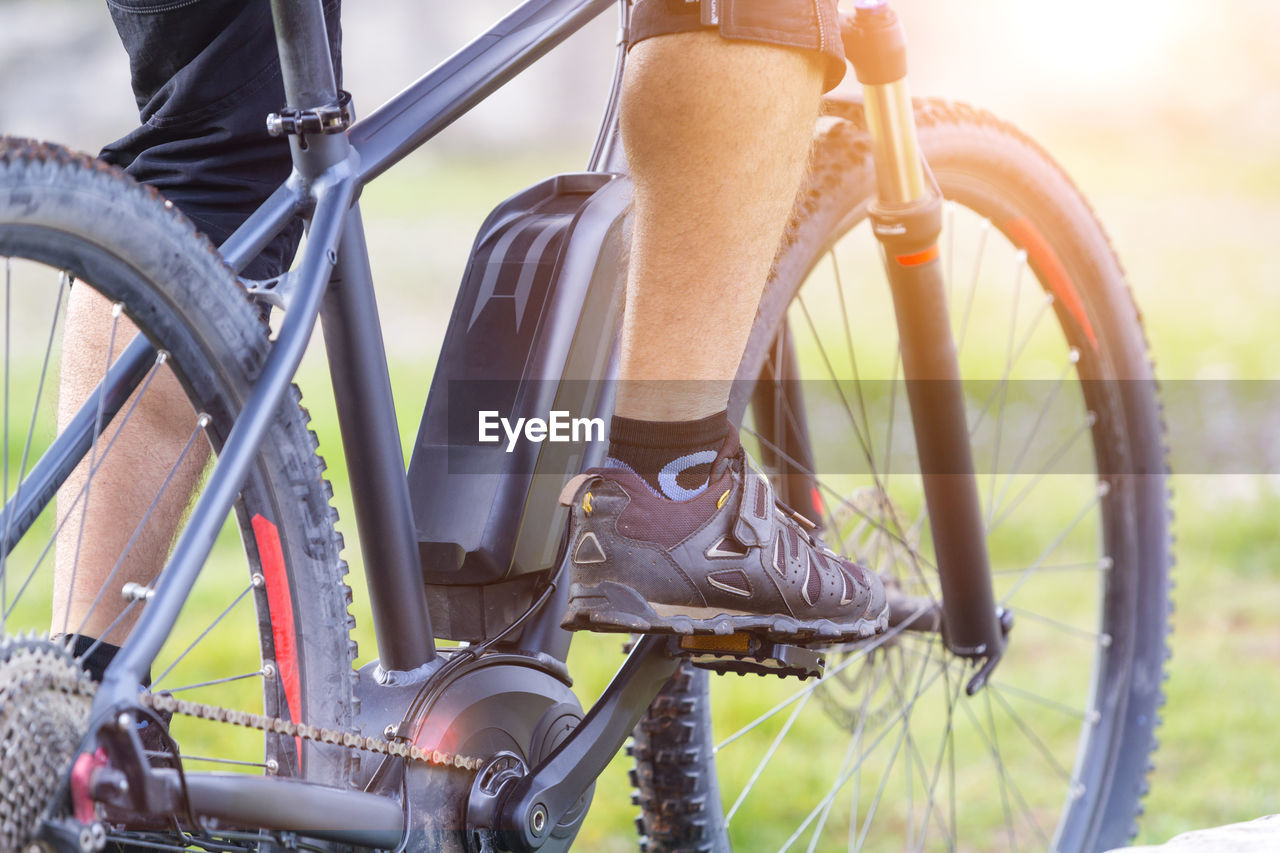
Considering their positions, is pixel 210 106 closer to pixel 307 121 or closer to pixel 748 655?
pixel 307 121

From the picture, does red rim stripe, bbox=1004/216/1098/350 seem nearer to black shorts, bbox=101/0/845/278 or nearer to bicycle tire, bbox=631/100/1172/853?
bicycle tire, bbox=631/100/1172/853

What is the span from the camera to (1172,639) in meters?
3.01

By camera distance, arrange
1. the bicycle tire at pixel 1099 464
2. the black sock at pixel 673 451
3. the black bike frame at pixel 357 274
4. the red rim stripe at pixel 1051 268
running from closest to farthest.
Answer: the black bike frame at pixel 357 274, the black sock at pixel 673 451, the bicycle tire at pixel 1099 464, the red rim stripe at pixel 1051 268

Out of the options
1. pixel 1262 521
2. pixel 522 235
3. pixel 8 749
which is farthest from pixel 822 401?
pixel 8 749

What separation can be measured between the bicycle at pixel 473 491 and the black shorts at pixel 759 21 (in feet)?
0.77

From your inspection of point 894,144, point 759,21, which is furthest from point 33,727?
point 894,144

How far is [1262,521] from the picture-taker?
3.64 metres

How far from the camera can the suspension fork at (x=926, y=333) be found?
4.78 ft

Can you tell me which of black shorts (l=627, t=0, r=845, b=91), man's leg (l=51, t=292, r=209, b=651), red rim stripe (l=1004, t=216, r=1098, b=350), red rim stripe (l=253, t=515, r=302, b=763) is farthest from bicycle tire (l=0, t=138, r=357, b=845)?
red rim stripe (l=1004, t=216, r=1098, b=350)

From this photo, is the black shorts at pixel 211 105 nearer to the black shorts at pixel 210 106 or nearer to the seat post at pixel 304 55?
the black shorts at pixel 210 106

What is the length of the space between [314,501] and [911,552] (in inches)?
38.0

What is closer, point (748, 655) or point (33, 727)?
point (33, 727)

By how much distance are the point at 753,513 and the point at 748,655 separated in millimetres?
159

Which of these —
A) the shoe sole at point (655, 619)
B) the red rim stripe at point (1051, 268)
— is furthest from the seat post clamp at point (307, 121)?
the red rim stripe at point (1051, 268)
